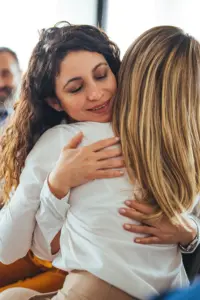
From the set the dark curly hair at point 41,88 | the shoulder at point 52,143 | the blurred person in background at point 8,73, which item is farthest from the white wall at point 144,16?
the shoulder at point 52,143

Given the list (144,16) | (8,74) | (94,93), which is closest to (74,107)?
(94,93)

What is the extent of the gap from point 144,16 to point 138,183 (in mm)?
2368

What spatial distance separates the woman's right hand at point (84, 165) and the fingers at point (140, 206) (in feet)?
0.23

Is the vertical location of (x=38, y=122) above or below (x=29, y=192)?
above

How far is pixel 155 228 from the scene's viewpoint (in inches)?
40.8

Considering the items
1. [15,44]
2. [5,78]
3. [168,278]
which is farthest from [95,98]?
[15,44]

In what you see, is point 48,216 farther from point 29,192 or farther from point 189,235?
point 189,235

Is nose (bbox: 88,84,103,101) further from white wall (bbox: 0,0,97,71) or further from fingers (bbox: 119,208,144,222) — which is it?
white wall (bbox: 0,0,97,71)

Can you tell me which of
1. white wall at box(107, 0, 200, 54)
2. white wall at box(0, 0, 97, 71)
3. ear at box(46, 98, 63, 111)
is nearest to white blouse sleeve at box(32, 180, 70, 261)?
ear at box(46, 98, 63, 111)

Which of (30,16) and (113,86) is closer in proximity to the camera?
(113,86)

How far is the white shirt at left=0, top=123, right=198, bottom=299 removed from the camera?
954mm

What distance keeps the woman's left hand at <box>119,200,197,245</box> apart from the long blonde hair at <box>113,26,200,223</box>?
3cm

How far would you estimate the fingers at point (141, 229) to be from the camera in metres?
0.99

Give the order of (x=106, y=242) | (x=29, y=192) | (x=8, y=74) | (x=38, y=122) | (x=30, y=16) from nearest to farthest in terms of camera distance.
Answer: (x=106, y=242) < (x=29, y=192) < (x=38, y=122) < (x=8, y=74) < (x=30, y=16)
